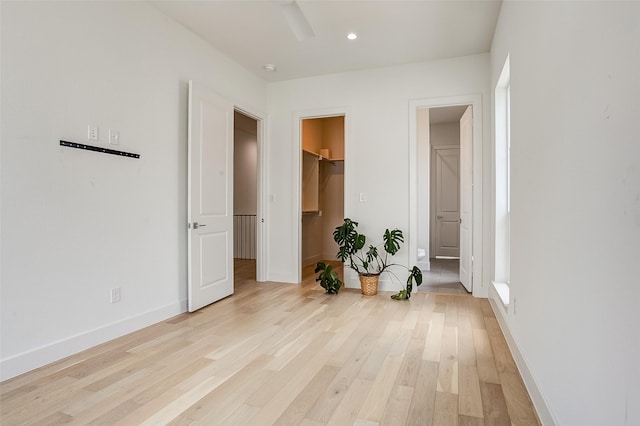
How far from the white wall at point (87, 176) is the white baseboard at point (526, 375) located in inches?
113

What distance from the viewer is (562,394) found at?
1.45m

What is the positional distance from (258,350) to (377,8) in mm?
2982

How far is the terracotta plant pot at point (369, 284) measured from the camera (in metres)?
4.23

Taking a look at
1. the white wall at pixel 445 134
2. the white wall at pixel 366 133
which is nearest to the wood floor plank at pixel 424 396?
the white wall at pixel 366 133

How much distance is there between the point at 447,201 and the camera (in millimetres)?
7602

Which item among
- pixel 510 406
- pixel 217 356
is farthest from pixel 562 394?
pixel 217 356

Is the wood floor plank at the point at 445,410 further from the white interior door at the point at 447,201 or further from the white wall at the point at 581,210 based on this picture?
the white interior door at the point at 447,201

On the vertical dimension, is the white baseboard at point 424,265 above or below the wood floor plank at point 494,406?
above

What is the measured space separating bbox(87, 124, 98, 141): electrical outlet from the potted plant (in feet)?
8.55

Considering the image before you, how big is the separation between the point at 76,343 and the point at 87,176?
118cm

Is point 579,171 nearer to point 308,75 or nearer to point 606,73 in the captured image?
point 606,73

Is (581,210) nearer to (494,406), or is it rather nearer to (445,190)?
(494,406)

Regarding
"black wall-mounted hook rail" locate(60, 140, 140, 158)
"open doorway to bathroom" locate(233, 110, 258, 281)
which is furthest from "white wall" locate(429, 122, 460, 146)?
"black wall-mounted hook rail" locate(60, 140, 140, 158)

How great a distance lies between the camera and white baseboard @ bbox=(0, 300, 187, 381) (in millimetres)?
2162
